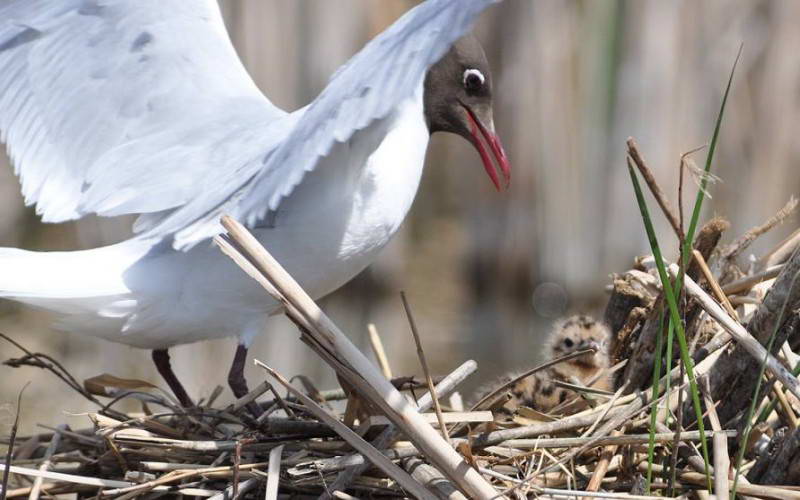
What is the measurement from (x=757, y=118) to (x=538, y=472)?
120 inches

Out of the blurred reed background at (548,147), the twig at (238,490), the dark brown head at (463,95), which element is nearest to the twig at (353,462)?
the twig at (238,490)

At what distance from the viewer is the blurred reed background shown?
190 inches

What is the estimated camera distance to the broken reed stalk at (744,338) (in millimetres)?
2227

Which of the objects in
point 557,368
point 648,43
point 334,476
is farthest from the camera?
point 648,43

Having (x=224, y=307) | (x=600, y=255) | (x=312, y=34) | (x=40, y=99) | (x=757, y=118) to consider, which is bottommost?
(x=224, y=307)

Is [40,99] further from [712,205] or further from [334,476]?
[712,205]

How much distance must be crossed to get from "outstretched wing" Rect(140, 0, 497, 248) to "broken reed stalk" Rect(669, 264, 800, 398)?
68cm

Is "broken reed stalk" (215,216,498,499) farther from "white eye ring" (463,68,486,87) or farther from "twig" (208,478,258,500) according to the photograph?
"white eye ring" (463,68,486,87)

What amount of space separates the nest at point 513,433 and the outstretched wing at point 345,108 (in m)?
0.16

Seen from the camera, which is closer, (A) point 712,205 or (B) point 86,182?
(B) point 86,182

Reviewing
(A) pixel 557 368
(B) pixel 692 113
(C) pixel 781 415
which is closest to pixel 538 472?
(C) pixel 781 415

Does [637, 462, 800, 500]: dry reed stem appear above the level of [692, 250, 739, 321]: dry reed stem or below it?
below

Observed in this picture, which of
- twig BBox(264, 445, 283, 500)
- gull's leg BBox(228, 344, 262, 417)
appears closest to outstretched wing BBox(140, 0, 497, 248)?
gull's leg BBox(228, 344, 262, 417)

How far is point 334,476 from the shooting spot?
237 centimetres
